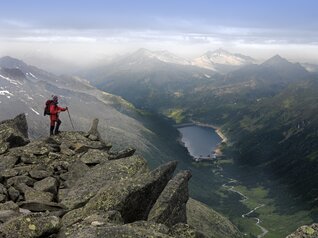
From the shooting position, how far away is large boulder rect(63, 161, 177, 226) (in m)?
31.4

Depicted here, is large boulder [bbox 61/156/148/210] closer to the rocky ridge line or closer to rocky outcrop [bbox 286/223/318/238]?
the rocky ridge line

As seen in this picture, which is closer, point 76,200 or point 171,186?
point 76,200

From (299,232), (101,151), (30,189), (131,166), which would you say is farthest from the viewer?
(101,151)

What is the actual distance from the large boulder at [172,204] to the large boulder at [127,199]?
644mm

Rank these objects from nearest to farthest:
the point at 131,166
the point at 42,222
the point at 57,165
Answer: the point at 42,222 → the point at 131,166 → the point at 57,165

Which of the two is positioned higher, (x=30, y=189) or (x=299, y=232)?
(x=299, y=232)

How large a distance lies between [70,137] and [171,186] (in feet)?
63.5

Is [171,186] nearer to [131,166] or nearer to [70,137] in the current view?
[131,166]

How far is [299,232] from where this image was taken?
24438mm

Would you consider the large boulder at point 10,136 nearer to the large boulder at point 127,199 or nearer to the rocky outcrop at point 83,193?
the rocky outcrop at point 83,193

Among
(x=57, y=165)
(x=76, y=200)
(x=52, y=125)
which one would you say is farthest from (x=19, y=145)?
(x=76, y=200)

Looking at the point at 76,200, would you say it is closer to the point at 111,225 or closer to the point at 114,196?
the point at 114,196

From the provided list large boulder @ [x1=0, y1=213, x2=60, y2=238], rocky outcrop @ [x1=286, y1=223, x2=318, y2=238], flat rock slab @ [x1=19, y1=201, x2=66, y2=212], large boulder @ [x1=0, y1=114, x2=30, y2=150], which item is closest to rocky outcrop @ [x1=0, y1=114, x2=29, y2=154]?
large boulder @ [x1=0, y1=114, x2=30, y2=150]

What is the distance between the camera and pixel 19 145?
5153 cm
